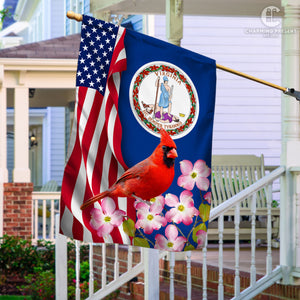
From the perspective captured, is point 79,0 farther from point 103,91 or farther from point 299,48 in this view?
point 103,91

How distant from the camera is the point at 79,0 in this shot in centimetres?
846

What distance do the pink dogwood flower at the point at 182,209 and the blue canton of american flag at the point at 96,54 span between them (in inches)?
32.4

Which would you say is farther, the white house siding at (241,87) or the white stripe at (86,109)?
the white house siding at (241,87)

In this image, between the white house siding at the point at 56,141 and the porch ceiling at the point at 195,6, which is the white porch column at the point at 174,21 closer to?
the porch ceiling at the point at 195,6

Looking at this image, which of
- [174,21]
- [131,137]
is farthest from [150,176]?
[174,21]

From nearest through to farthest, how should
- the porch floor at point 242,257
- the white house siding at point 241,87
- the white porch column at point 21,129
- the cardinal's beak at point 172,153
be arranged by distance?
the cardinal's beak at point 172,153 → the porch floor at point 242,257 → the white porch column at point 21,129 → the white house siding at point 241,87

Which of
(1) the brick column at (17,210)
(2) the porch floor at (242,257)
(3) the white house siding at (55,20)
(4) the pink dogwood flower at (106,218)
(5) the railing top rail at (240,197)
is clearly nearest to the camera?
(4) the pink dogwood flower at (106,218)

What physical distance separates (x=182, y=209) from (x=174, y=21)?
3.51 meters

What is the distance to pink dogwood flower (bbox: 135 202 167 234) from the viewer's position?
429cm

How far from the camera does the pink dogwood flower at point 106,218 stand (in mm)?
4242

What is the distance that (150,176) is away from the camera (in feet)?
13.6

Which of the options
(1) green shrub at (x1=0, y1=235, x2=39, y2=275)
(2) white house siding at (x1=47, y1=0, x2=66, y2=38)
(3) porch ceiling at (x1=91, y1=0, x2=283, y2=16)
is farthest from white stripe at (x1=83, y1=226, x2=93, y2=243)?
(2) white house siding at (x1=47, y1=0, x2=66, y2=38)

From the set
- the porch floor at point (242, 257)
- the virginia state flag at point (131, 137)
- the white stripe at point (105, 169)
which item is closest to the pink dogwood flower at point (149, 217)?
the virginia state flag at point (131, 137)

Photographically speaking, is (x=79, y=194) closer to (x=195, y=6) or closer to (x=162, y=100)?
(x=162, y=100)
